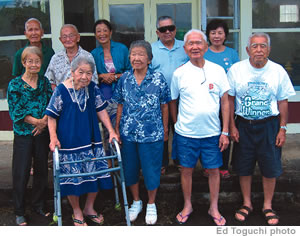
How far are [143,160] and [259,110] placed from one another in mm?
1130

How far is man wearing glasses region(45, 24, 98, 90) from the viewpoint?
357cm

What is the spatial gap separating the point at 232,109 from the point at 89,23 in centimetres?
316

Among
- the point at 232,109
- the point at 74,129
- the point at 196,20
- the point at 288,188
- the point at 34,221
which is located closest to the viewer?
the point at 74,129

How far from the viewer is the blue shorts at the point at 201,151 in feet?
10.3

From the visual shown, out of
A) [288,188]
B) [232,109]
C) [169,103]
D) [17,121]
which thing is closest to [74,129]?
[17,121]

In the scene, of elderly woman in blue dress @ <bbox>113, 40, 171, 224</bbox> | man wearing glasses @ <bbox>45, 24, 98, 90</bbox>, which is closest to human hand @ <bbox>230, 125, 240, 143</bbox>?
elderly woman in blue dress @ <bbox>113, 40, 171, 224</bbox>

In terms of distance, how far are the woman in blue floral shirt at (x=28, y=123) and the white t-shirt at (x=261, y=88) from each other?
1.79 m

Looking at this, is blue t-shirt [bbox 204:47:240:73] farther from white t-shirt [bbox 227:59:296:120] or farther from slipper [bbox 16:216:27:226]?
slipper [bbox 16:216:27:226]

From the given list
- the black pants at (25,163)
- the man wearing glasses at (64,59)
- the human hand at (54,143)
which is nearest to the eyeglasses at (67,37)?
the man wearing glasses at (64,59)

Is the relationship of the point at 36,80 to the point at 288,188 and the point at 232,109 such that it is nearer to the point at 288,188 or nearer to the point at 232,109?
the point at 232,109

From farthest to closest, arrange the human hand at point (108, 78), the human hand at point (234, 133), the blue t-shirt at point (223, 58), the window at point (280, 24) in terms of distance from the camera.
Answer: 1. the window at point (280, 24)
2. the human hand at point (108, 78)
3. the blue t-shirt at point (223, 58)
4. the human hand at point (234, 133)

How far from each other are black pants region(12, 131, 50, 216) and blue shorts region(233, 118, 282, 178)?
6.05 feet

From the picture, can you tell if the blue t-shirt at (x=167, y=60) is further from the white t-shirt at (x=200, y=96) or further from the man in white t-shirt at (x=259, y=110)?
the man in white t-shirt at (x=259, y=110)

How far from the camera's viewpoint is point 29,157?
330 cm
